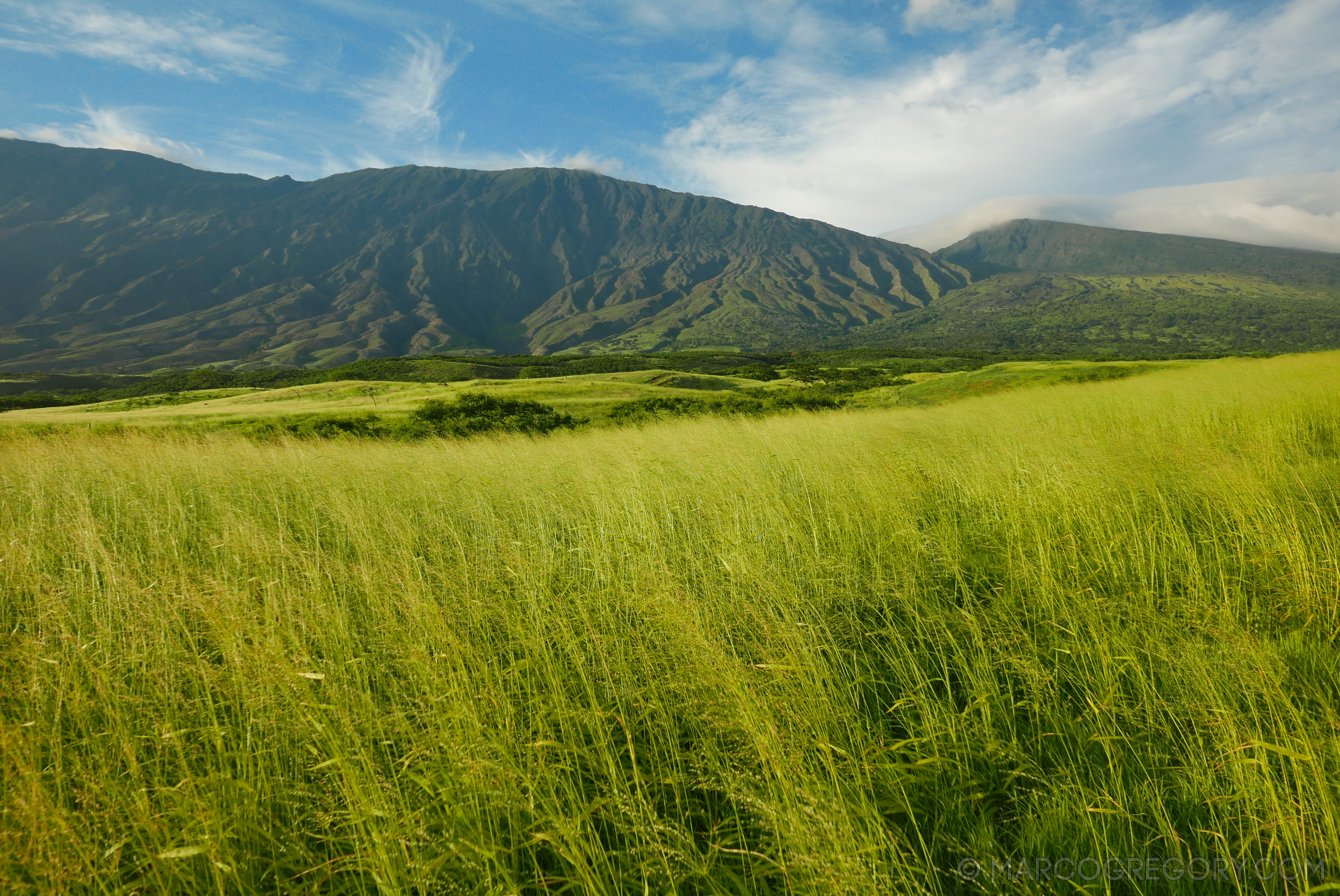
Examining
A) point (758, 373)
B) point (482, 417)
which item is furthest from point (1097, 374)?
point (758, 373)

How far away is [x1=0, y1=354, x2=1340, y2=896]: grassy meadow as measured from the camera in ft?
6.22

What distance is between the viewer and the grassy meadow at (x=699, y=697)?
1.89 meters

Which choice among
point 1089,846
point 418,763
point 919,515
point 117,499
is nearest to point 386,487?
point 117,499

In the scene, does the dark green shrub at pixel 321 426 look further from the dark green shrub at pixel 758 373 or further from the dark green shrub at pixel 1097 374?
the dark green shrub at pixel 758 373

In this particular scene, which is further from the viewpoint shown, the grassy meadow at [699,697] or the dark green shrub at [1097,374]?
the dark green shrub at [1097,374]

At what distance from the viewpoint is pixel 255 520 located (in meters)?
5.56

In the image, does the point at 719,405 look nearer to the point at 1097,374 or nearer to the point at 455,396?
the point at 455,396

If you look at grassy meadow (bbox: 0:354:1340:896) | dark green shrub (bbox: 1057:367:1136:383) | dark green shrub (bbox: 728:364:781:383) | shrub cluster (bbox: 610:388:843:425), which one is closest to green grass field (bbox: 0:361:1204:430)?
dark green shrub (bbox: 1057:367:1136:383)

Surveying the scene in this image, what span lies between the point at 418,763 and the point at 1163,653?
3.32 metres

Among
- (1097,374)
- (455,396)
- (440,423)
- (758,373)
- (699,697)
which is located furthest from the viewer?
(758,373)

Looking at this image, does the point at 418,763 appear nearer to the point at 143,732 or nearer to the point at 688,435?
the point at 143,732

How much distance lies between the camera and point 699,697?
2.35m

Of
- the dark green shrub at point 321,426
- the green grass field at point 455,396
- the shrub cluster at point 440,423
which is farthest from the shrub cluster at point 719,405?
the dark green shrub at point 321,426

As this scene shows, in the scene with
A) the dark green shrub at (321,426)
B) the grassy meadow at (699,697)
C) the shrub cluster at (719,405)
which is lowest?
the grassy meadow at (699,697)
